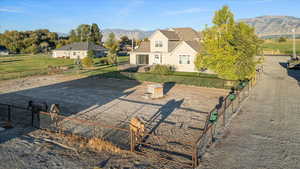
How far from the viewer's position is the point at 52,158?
10.8m

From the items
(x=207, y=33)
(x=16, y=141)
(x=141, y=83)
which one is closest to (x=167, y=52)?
(x=141, y=83)

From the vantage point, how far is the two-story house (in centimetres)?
3834

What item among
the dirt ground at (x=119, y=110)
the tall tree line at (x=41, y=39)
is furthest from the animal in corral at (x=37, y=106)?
the tall tree line at (x=41, y=39)

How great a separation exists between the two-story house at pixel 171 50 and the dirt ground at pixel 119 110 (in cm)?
1008

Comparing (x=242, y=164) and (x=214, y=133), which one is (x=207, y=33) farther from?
(x=242, y=164)

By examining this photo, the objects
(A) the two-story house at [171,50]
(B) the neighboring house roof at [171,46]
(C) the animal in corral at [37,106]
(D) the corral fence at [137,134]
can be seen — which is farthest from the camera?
(B) the neighboring house roof at [171,46]

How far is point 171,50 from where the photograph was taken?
42.1 metres

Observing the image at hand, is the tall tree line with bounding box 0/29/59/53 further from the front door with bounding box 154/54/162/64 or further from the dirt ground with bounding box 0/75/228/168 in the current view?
the dirt ground with bounding box 0/75/228/168

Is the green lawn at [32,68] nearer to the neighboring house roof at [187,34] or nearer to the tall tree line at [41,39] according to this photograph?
the neighboring house roof at [187,34]

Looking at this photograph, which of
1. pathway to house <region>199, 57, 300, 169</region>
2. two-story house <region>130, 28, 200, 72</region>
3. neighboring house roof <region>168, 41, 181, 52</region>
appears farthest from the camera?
neighboring house roof <region>168, 41, 181, 52</region>

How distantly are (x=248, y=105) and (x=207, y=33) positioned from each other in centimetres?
949

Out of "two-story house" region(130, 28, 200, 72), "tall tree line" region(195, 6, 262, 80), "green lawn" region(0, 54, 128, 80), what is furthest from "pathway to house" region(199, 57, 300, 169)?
"green lawn" region(0, 54, 128, 80)

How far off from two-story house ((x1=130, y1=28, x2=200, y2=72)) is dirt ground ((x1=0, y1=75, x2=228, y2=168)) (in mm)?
10083

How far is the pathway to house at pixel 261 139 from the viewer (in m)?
10.3
